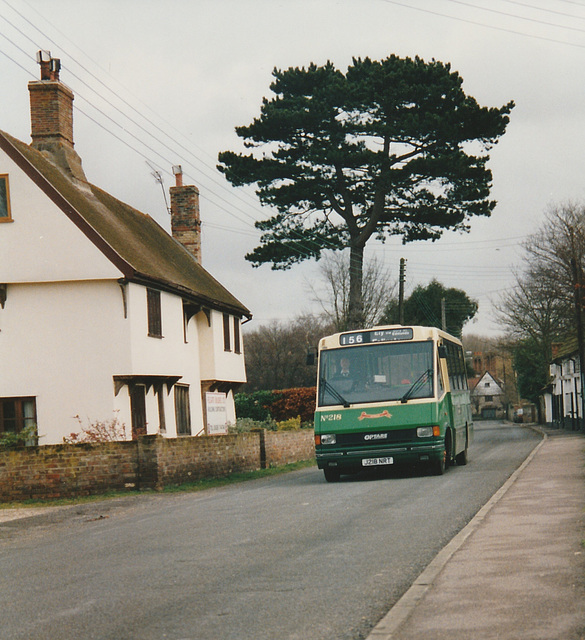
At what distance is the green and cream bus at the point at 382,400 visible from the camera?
18609 millimetres

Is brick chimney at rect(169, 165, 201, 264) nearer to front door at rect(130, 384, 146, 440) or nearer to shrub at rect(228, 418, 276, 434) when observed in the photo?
shrub at rect(228, 418, 276, 434)

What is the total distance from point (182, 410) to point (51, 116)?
10.5 m

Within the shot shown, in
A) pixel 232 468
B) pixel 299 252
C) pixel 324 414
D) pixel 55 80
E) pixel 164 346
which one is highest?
pixel 55 80

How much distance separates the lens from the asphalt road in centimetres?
661

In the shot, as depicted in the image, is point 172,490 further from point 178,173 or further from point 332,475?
point 178,173

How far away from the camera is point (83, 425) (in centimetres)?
2602

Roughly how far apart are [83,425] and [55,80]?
11.0 metres

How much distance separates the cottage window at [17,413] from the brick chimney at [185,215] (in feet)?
46.9

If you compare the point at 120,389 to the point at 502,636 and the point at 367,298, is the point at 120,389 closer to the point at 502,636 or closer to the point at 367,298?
the point at 502,636

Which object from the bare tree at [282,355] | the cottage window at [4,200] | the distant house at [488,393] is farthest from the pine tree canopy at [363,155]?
the distant house at [488,393]

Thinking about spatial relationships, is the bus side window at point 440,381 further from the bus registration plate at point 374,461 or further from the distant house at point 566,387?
the distant house at point 566,387

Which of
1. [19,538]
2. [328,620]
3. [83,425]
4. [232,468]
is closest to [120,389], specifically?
[83,425]

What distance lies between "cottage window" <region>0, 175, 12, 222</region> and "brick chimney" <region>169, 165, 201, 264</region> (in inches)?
507

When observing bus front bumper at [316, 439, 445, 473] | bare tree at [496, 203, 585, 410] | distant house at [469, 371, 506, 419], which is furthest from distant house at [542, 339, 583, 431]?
distant house at [469, 371, 506, 419]
